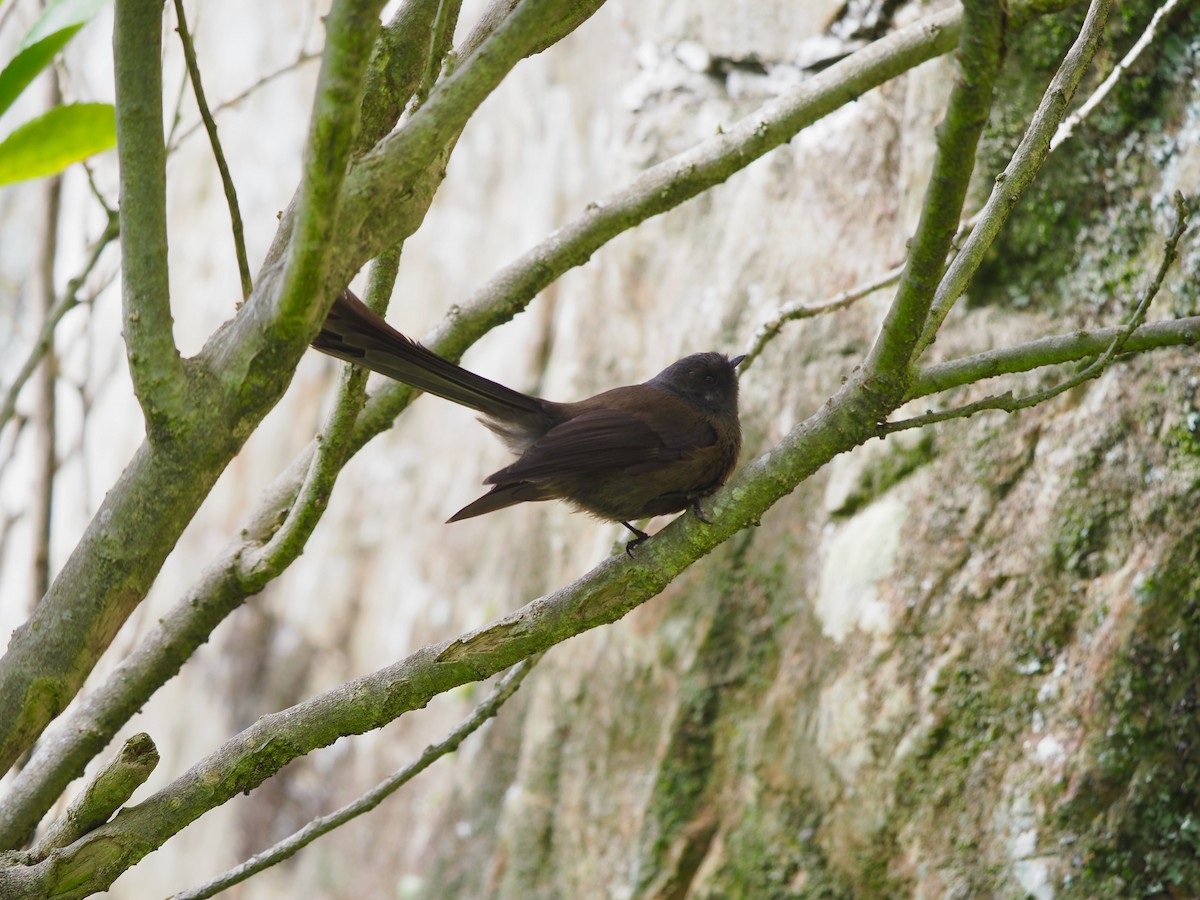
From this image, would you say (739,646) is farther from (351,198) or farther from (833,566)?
(351,198)

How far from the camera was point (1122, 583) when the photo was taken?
335cm

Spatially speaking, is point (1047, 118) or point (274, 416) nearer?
point (1047, 118)

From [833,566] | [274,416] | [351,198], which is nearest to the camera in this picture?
[351,198]

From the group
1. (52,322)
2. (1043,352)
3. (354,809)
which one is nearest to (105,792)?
(354,809)

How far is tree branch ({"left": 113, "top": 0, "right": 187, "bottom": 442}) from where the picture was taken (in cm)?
179

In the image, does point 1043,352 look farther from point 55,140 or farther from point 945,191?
point 55,140

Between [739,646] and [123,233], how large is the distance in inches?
126

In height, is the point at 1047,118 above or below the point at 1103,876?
above

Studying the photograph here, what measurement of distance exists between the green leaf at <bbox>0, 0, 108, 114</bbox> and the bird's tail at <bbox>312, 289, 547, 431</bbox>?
716 millimetres

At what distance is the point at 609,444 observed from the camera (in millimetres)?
3262

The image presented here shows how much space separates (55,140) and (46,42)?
248 mm

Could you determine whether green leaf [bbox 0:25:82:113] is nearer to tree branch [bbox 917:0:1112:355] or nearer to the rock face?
tree branch [bbox 917:0:1112:355]

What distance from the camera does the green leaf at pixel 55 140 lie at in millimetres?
2219

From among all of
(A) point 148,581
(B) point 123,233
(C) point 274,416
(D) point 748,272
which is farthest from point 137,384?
(C) point 274,416
